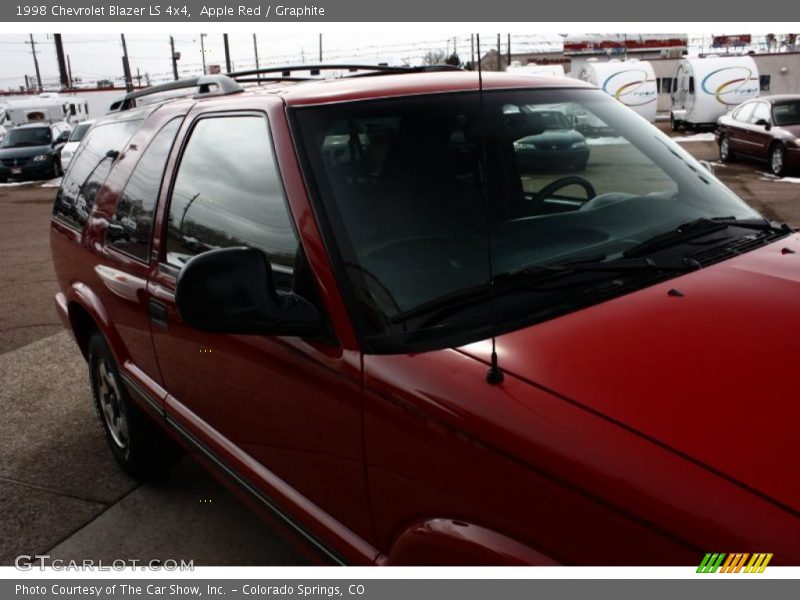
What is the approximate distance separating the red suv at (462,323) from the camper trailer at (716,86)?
93.4ft

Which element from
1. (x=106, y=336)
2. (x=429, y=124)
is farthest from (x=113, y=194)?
(x=429, y=124)

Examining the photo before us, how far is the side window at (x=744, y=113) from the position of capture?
55.5 feet

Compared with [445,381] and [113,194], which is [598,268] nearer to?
[445,381]

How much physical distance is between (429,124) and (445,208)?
0.37 meters

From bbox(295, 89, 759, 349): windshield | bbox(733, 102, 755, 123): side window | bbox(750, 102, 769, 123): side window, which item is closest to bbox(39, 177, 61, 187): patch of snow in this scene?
bbox(733, 102, 755, 123): side window

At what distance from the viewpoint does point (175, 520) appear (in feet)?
10.7

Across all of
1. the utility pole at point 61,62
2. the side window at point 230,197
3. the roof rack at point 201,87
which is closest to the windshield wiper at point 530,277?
the side window at point 230,197

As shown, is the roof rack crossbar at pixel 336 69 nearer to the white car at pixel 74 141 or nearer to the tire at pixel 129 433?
the tire at pixel 129 433

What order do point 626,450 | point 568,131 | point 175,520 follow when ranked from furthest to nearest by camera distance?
point 175,520 < point 568,131 < point 626,450

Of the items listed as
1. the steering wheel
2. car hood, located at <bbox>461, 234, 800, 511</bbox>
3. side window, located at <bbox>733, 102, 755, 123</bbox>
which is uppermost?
the steering wheel

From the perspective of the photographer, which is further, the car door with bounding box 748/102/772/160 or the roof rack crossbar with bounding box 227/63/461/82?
the car door with bounding box 748/102/772/160

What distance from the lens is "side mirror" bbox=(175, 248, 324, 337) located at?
183cm

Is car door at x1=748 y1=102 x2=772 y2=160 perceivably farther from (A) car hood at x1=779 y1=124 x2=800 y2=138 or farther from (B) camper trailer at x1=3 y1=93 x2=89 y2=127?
(B) camper trailer at x1=3 y1=93 x2=89 y2=127

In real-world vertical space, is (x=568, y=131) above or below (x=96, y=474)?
above
